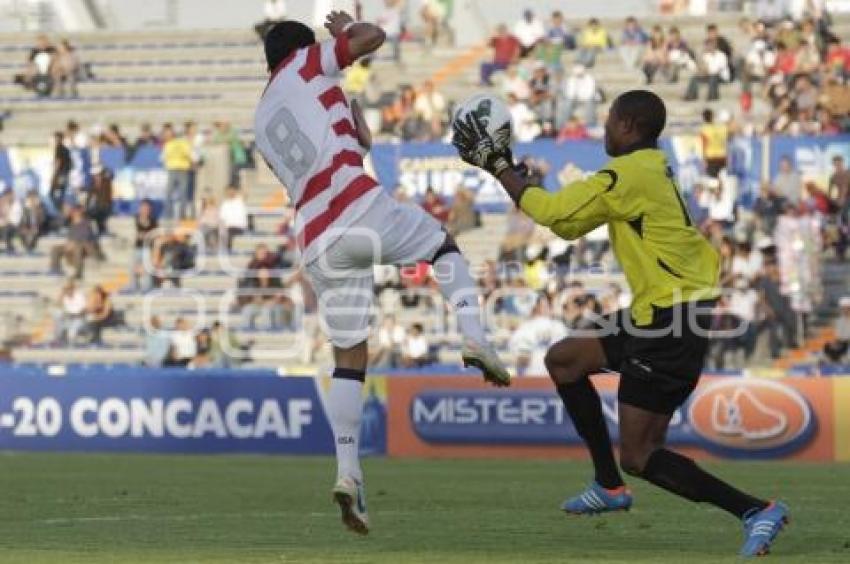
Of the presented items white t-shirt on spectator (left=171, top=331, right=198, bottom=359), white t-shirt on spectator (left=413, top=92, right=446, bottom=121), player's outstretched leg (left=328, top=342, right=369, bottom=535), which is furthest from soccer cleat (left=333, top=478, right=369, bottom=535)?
white t-shirt on spectator (left=413, top=92, right=446, bottom=121)

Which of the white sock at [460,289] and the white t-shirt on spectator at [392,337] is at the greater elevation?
the white sock at [460,289]

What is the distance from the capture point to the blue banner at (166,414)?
24719 millimetres

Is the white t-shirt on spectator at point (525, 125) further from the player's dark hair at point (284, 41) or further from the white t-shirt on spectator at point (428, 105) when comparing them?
the player's dark hair at point (284, 41)

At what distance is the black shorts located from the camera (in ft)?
35.4

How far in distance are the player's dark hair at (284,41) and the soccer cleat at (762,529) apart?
3409 millimetres

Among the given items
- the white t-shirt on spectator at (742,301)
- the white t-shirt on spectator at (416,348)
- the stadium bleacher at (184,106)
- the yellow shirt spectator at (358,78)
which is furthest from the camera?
the yellow shirt spectator at (358,78)

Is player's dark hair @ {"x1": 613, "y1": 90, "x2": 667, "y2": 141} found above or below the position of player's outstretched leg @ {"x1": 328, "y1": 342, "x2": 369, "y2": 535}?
above

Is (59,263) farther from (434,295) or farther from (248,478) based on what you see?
(248,478)

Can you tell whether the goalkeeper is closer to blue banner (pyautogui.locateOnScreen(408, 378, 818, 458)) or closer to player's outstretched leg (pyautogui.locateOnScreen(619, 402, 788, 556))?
player's outstretched leg (pyautogui.locateOnScreen(619, 402, 788, 556))

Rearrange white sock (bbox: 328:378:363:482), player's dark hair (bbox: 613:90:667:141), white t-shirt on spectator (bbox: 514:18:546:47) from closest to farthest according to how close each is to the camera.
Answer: player's dark hair (bbox: 613:90:667:141)
white sock (bbox: 328:378:363:482)
white t-shirt on spectator (bbox: 514:18:546:47)

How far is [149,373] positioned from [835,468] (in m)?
8.33

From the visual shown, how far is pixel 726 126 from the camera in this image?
29953 mm

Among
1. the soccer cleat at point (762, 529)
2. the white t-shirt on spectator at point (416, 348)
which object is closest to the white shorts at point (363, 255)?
the soccer cleat at point (762, 529)

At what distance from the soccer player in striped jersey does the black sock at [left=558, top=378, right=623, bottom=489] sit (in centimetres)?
65
